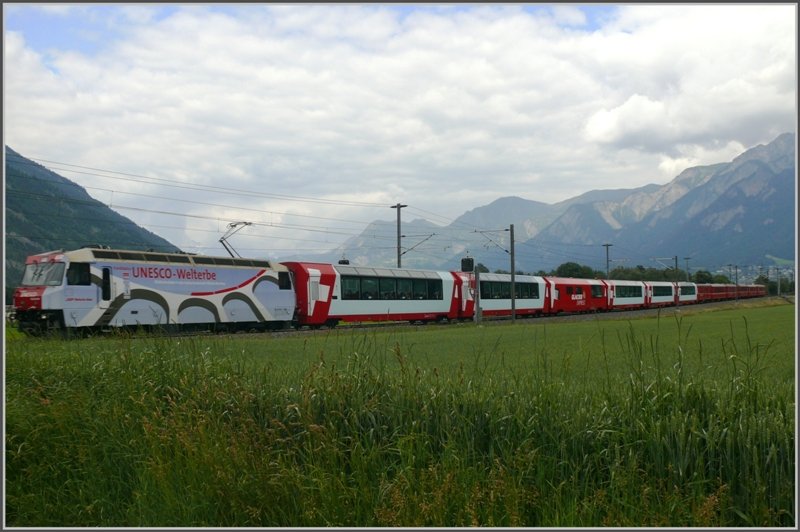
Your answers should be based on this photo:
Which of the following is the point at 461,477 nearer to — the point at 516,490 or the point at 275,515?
the point at 516,490

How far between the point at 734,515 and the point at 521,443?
2059 millimetres

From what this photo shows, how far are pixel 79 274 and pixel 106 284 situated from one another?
3.20 feet

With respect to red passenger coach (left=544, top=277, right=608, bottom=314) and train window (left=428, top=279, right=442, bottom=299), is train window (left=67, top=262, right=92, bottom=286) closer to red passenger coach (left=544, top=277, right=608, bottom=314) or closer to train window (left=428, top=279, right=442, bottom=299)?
train window (left=428, top=279, right=442, bottom=299)

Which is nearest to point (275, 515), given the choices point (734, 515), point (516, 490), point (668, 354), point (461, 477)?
point (461, 477)

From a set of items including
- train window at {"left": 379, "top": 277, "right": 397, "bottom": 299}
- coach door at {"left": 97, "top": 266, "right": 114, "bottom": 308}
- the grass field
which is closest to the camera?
the grass field

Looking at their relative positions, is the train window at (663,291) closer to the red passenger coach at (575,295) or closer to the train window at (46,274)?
the red passenger coach at (575,295)

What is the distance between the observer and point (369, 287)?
38.1 meters

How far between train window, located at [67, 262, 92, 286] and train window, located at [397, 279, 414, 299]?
58.9 feet

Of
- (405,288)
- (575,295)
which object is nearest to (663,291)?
(575,295)

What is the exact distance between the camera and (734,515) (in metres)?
6.77

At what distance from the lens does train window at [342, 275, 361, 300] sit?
36500mm

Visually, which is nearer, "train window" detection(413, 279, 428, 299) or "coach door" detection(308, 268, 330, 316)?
"coach door" detection(308, 268, 330, 316)

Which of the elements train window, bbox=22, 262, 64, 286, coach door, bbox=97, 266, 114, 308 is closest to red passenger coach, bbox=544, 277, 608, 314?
coach door, bbox=97, 266, 114, 308

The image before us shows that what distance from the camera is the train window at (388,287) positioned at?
1534 inches
